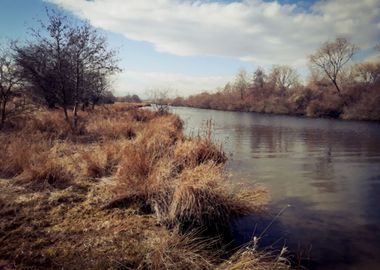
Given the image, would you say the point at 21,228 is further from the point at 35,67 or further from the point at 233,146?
the point at 35,67

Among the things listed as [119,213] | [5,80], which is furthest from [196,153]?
[5,80]

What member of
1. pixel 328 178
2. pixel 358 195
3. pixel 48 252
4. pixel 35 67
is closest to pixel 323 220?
pixel 358 195

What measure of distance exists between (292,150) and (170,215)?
35.7 ft

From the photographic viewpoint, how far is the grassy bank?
386cm

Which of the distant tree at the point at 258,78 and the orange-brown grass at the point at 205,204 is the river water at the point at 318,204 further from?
the distant tree at the point at 258,78

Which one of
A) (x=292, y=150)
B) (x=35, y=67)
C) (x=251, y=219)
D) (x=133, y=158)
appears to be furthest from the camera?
(x=35, y=67)

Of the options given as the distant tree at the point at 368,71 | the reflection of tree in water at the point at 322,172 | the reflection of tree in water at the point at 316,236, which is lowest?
the reflection of tree in water at the point at 316,236

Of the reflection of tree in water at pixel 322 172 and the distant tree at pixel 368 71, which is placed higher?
the distant tree at pixel 368 71

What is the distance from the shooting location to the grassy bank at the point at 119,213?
3857 millimetres

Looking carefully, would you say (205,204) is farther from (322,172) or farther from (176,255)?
(322,172)

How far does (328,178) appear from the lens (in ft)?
30.9

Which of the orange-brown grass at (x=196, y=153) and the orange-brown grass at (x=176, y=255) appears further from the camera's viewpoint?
the orange-brown grass at (x=196, y=153)

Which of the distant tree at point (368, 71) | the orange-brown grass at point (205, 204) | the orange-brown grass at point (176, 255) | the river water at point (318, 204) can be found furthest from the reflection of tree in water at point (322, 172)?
the distant tree at point (368, 71)

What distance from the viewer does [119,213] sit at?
5.46 m
